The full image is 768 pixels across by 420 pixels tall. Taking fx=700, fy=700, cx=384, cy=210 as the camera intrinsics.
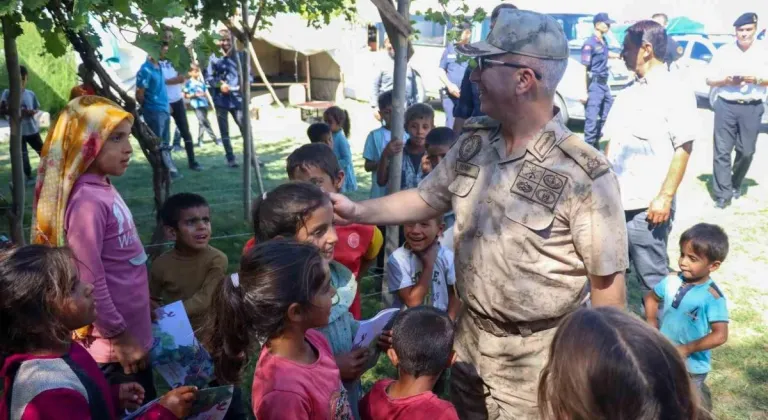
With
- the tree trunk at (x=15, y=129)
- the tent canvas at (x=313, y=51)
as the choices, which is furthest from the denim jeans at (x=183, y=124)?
the tent canvas at (x=313, y=51)

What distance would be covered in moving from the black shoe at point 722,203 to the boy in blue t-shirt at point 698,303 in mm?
4925

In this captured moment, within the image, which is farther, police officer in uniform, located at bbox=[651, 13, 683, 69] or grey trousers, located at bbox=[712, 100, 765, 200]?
grey trousers, located at bbox=[712, 100, 765, 200]

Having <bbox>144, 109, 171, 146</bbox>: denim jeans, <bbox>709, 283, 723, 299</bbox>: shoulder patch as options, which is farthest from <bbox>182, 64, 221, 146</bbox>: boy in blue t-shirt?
<bbox>709, 283, 723, 299</bbox>: shoulder patch

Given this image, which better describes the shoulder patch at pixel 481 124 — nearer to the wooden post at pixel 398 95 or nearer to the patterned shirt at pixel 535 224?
the patterned shirt at pixel 535 224

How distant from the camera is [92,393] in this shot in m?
2.10

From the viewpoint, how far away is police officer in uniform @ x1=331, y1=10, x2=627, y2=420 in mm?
2283

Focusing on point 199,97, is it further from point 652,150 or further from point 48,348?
point 48,348

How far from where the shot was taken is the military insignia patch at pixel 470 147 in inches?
103

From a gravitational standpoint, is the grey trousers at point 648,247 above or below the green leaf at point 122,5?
below

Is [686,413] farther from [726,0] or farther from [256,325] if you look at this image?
[726,0]

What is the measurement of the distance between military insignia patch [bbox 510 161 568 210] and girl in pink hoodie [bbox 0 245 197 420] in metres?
1.26

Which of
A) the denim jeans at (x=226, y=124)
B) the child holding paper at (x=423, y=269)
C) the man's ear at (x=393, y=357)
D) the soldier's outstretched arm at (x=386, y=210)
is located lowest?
the denim jeans at (x=226, y=124)

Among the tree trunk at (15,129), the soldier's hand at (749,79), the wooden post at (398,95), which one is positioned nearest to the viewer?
the wooden post at (398,95)

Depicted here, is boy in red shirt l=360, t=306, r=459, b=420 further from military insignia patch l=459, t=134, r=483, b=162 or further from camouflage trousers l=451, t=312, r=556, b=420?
military insignia patch l=459, t=134, r=483, b=162
